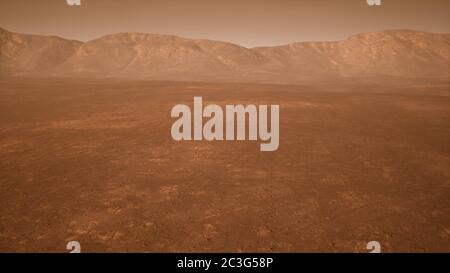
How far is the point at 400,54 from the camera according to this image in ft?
408

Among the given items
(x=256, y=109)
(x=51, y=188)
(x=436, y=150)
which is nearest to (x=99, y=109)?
(x=256, y=109)

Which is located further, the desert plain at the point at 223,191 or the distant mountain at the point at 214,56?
the distant mountain at the point at 214,56

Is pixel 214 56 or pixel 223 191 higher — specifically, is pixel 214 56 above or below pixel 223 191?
above

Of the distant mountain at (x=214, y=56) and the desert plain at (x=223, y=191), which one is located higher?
the distant mountain at (x=214, y=56)

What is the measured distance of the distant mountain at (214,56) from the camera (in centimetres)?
11919

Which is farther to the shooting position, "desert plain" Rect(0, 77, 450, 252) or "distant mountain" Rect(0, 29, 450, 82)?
"distant mountain" Rect(0, 29, 450, 82)

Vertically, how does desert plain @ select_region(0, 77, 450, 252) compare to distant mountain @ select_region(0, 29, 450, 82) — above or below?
below

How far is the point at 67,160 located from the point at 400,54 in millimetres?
140117

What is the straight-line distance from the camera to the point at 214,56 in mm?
138000

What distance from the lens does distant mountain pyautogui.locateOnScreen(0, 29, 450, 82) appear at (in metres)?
119

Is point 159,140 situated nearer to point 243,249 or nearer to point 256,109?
point 243,249

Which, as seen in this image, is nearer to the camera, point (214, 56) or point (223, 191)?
point (223, 191)
